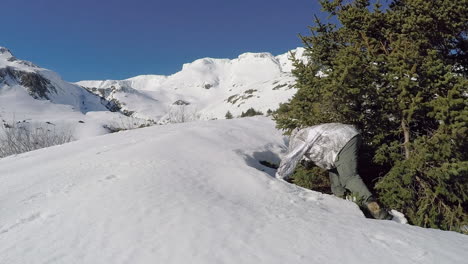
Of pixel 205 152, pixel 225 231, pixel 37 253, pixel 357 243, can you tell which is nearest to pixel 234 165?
pixel 205 152

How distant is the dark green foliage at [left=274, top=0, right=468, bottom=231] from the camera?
4188 mm

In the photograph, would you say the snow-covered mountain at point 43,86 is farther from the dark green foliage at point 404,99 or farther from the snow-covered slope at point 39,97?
the dark green foliage at point 404,99

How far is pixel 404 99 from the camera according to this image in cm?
457

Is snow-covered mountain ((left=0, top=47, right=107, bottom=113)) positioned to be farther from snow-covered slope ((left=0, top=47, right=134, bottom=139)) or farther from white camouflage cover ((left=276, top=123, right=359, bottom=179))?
white camouflage cover ((left=276, top=123, right=359, bottom=179))

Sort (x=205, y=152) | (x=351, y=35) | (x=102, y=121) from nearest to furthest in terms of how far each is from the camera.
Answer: (x=351, y=35) < (x=205, y=152) < (x=102, y=121)

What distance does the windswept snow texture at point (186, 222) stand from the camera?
2529 millimetres

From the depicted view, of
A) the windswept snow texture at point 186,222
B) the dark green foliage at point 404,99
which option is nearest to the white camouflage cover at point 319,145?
the dark green foliage at point 404,99

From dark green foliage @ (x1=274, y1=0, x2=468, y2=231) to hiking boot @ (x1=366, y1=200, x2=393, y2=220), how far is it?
1.06ft

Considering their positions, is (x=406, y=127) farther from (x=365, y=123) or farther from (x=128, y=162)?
(x=128, y=162)

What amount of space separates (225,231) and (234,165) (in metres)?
2.62

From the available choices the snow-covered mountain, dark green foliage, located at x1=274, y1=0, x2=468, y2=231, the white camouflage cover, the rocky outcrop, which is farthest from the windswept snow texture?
the rocky outcrop

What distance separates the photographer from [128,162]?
5422mm

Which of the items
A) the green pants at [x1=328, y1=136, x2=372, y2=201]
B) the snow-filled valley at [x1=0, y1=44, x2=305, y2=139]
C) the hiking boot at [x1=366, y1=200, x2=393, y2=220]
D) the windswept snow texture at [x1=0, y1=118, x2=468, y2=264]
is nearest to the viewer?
the windswept snow texture at [x1=0, y1=118, x2=468, y2=264]

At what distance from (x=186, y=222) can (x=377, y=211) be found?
9.65 ft
